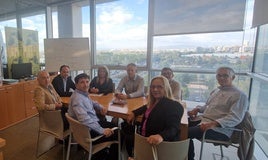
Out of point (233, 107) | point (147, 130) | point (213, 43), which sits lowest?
point (147, 130)

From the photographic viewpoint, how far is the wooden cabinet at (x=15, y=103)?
3.14 m

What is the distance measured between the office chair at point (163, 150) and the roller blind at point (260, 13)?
202cm

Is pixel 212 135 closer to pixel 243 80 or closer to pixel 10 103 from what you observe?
pixel 243 80

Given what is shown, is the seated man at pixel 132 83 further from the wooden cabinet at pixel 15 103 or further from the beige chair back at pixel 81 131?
the wooden cabinet at pixel 15 103

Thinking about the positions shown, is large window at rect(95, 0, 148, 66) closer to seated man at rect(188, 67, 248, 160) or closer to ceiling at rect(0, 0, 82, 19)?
ceiling at rect(0, 0, 82, 19)

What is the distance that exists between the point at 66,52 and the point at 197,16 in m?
3.21

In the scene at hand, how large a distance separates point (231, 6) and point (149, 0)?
170cm

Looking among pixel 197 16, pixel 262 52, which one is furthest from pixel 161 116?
pixel 197 16

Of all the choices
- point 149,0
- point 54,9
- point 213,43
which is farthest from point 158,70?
point 54,9

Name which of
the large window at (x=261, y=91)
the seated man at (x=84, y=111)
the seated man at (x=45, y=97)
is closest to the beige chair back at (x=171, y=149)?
the seated man at (x=84, y=111)

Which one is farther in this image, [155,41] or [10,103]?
[155,41]

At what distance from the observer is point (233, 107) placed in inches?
72.3

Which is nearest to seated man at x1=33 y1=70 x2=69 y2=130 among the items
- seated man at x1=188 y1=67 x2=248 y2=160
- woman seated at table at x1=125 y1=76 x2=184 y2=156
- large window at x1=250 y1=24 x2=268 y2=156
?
woman seated at table at x1=125 y1=76 x2=184 y2=156

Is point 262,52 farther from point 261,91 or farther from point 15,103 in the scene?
point 15,103
